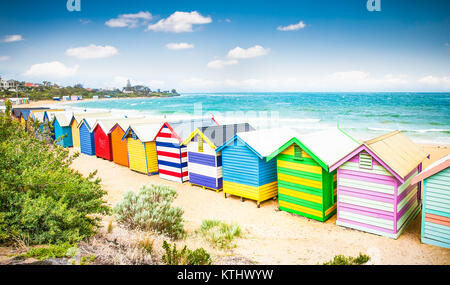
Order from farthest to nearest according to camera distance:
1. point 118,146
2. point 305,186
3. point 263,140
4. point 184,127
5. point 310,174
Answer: point 118,146
point 184,127
point 263,140
point 305,186
point 310,174

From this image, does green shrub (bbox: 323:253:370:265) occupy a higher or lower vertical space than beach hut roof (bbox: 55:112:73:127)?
lower

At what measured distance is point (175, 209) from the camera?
8.56 metres

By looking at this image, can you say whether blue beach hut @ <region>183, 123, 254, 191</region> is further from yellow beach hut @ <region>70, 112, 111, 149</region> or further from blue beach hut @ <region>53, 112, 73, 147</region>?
blue beach hut @ <region>53, 112, 73, 147</region>

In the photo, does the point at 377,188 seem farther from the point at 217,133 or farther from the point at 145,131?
the point at 145,131

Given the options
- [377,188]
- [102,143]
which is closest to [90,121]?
[102,143]

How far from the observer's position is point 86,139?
22.5 m

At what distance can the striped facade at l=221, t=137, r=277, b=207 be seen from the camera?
11180mm

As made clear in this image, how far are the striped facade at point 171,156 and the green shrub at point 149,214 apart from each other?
5.37m

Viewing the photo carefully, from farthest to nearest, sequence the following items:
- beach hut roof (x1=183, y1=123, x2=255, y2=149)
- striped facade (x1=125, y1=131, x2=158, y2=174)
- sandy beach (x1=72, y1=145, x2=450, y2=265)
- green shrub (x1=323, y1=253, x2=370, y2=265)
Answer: striped facade (x1=125, y1=131, x2=158, y2=174), beach hut roof (x1=183, y1=123, x2=255, y2=149), sandy beach (x1=72, y1=145, x2=450, y2=265), green shrub (x1=323, y1=253, x2=370, y2=265)

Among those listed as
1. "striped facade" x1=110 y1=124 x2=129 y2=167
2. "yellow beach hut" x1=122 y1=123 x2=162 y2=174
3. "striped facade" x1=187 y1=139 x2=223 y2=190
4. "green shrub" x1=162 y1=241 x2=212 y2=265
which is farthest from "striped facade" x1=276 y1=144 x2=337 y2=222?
"striped facade" x1=110 y1=124 x2=129 y2=167

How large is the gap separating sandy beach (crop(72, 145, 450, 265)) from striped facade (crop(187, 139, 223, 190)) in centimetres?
80

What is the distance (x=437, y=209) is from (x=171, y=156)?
1051cm
